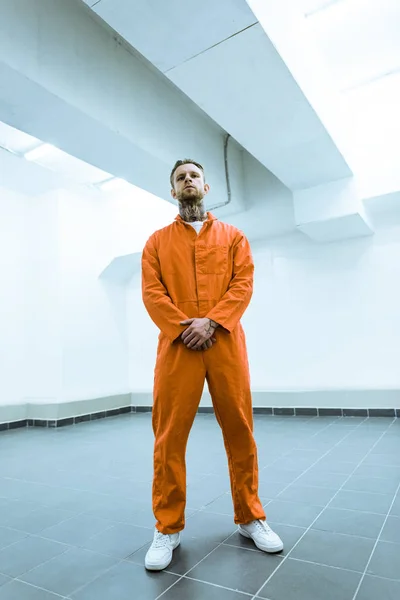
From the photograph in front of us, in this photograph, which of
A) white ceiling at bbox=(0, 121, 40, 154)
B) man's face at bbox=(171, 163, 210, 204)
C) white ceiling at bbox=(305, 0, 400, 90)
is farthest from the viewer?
white ceiling at bbox=(0, 121, 40, 154)

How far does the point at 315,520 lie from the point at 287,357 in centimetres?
352

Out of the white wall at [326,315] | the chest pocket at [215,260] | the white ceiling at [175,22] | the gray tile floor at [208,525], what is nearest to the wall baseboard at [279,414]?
the white wall at [326,315]

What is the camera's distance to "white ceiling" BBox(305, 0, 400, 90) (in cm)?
300

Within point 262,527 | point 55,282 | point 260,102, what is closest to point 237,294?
point 262,527

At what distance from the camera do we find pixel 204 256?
5.87ft

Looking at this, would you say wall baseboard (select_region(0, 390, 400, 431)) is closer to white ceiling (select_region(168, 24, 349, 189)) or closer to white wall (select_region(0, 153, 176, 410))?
white wall (select_region(0, 153, 176, 410))

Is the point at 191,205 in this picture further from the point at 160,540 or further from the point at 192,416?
the point at 160,540

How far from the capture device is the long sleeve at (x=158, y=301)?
1.68 metres

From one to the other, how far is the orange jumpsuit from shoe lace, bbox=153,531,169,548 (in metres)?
0.02

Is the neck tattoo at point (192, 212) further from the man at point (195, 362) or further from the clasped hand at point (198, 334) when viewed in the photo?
the clasped hand at point (198, 334)

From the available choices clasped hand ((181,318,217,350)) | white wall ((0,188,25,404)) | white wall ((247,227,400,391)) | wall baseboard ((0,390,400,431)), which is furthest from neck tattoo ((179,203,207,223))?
white wall ((0,188,25,404))

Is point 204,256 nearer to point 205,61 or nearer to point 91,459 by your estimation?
point 205,61

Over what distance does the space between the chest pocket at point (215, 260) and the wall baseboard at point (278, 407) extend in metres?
3.66

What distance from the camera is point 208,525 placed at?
194 cm
